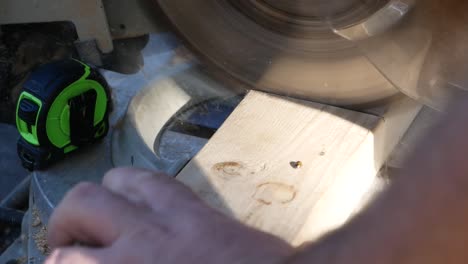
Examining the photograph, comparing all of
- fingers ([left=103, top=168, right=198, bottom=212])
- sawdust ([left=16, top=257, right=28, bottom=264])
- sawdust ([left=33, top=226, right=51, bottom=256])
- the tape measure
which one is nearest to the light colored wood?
fingers ([left=103, top=168, right=198, bottom=212])

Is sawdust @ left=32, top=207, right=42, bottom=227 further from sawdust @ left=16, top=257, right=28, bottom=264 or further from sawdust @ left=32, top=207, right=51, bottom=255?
sawdust @ left=16, top=257, right=28, bottom=264

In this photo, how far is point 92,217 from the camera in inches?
32.6

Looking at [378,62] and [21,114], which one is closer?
[378,62]

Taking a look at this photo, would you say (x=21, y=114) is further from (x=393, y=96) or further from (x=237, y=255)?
(x=237, y=255)

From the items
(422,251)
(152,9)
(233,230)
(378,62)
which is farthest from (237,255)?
(152,9)

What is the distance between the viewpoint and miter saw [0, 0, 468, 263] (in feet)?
4.83

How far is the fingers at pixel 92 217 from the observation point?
0.82 m

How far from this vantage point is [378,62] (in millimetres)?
1516

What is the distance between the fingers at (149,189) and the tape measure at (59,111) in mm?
860

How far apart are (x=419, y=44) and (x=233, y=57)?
459 millimetres

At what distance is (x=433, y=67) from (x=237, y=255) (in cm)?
90

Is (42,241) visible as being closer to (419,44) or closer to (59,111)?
(59,111)

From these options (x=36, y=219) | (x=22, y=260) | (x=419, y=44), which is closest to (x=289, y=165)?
(x=419, y=44)

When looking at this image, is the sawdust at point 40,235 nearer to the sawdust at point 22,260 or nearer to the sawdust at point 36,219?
the sawdust at point 36,219
